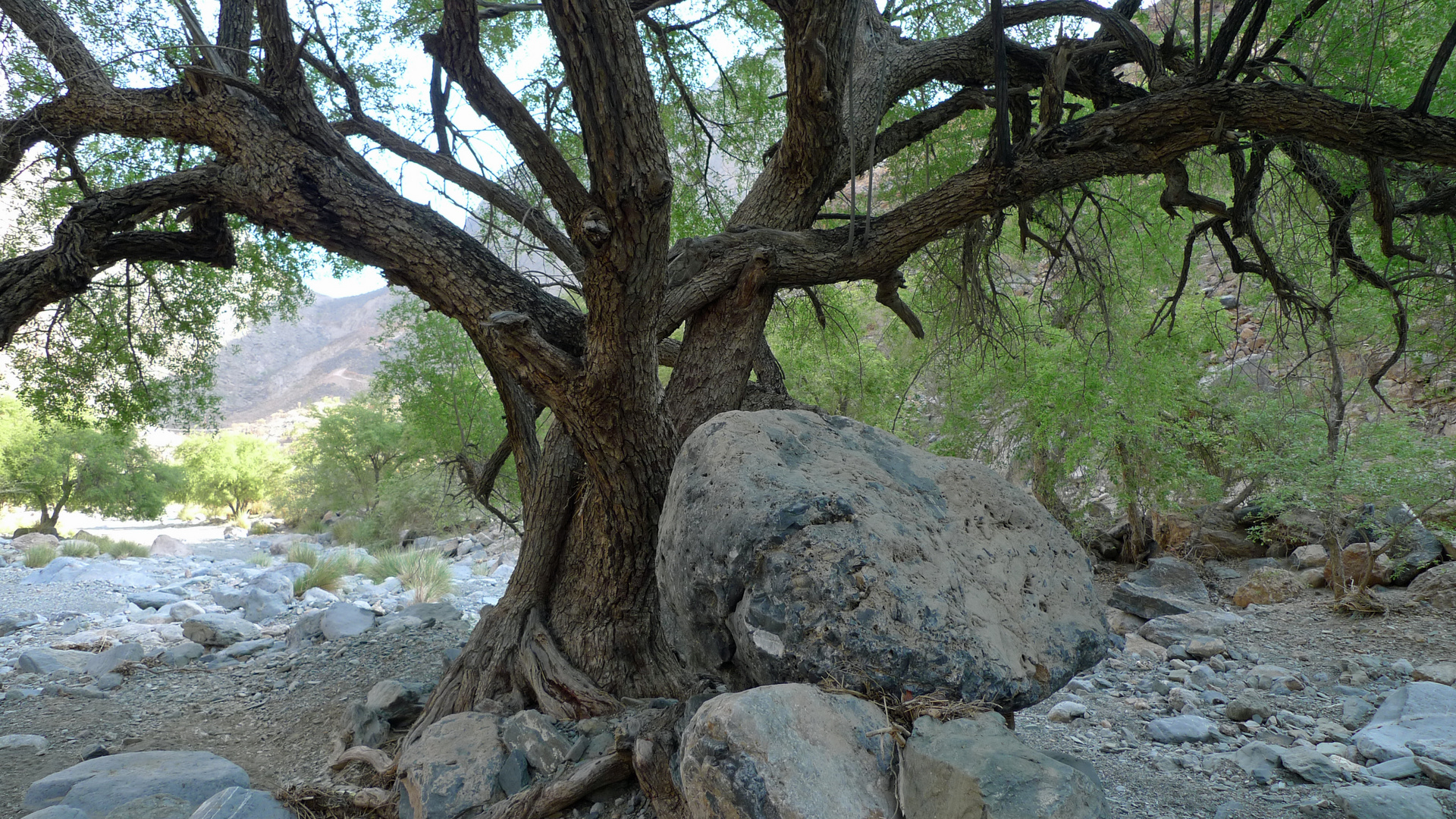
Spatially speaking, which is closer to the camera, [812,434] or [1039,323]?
[812,434]

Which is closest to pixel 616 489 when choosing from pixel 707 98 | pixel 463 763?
pixel 463 763

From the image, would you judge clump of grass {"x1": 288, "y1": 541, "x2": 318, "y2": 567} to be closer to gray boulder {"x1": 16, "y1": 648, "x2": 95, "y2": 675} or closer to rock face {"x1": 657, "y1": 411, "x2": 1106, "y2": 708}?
gray boulder {"x1": 16, "y1": 648, "x2": 95, "y2": 675}

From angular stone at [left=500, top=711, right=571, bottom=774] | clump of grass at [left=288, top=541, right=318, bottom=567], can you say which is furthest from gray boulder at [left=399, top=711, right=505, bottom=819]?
clump of grass at [left=288, top=541, right=318, bottom=567]

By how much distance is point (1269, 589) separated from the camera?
7.36m

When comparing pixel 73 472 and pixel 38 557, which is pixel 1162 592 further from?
pixel 73 472

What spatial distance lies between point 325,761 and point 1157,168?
18.0 feet

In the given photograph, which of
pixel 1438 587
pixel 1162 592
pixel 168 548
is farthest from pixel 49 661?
pixel 168 548

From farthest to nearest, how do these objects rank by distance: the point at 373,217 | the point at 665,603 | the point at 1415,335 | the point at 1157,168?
the point at 1415,335 → the point at 1157,168 → the point at 373,217 → the point at 665,603

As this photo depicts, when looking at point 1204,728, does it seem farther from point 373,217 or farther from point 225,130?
point 225,130

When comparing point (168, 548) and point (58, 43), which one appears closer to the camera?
point (58, 43)

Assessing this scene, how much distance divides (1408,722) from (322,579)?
1043cm

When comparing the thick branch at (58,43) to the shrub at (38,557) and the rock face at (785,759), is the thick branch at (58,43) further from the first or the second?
the shrub at (38,557)

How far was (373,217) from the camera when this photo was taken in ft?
11.0

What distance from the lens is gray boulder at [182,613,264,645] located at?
20.1 feet
